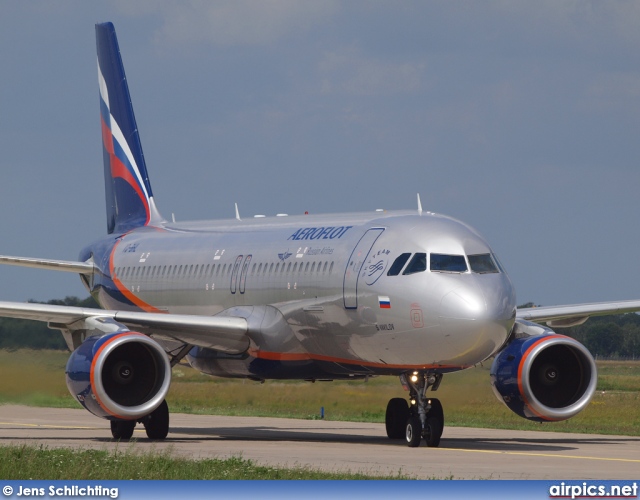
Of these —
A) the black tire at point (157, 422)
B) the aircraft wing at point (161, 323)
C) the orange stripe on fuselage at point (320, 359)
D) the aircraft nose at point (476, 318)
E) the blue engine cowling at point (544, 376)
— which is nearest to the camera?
the aircraft nose at point (476, 318)

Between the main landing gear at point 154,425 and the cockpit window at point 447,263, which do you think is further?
the main landing gear at point 154,425

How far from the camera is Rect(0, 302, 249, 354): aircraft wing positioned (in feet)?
91.1

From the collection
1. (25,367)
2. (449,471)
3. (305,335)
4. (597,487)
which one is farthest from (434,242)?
(25,367)

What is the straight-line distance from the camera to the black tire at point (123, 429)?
92.0 feet

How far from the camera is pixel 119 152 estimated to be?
3991 cm

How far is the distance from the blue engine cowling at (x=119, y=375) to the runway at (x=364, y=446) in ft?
2.40

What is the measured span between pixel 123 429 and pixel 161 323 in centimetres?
214

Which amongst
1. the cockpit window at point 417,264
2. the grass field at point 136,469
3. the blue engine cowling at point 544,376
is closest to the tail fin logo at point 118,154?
the blue engine cowling at point 544,376

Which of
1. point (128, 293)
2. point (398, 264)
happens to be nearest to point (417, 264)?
point (398, 264)

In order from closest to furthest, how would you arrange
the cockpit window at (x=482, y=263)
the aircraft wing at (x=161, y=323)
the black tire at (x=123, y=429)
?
the cockpit window at (x=482, y=263) < the aircraft wing at (x=161, y=323) < the black tire at (x=123, y=429)

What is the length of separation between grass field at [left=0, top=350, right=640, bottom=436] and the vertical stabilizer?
13.6ft

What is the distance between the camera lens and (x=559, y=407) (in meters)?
28.0

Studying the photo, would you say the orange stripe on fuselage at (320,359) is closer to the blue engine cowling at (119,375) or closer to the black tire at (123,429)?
the blue engine cowling at (119,375)

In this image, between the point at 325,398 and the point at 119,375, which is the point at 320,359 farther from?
the point at 325,398
